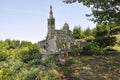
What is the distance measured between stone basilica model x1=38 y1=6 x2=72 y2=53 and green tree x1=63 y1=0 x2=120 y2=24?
25.8ft

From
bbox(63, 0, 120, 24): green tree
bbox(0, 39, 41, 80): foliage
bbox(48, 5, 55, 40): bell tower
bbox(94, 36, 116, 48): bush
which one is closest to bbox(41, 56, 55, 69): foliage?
bbox(0, 39, 41, 80): foliage

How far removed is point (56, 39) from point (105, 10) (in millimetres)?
10014

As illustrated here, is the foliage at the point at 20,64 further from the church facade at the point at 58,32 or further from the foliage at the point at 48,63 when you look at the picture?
the church facade at the point at 58,32

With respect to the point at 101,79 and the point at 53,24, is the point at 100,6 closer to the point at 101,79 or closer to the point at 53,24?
the point at 101,79

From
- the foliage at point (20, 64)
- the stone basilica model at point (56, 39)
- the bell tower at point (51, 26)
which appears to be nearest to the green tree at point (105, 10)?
the foliage at point (20, 64)

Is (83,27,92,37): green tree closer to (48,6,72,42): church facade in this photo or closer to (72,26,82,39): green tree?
(72,26,82,39): green tree

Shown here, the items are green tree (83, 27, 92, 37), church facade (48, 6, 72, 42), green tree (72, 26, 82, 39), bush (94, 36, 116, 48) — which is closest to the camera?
bush (94, 36, 116, 48)

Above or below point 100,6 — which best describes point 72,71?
below

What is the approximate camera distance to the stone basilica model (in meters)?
24.7

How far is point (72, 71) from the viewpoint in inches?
582

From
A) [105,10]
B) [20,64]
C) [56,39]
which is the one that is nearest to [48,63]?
[20,64]

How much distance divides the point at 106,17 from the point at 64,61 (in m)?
3.99

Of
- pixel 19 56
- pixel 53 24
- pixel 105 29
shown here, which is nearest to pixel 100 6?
pixel 19 56

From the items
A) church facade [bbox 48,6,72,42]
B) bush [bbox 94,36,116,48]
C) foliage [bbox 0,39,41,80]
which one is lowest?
foliage [bbox 0,39,41,80]
